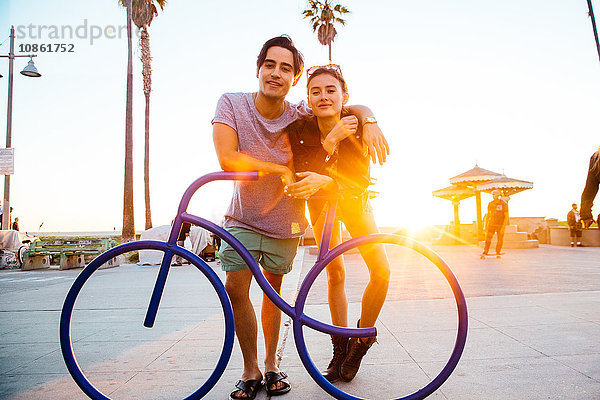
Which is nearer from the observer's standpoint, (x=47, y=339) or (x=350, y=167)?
(x=350, y=167)

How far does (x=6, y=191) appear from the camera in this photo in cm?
1389

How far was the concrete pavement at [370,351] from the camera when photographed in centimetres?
230

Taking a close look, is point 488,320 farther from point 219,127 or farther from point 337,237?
point 219,127

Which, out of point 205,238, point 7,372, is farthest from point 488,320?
point 205,238

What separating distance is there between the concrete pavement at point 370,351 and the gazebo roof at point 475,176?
1436 centimetres

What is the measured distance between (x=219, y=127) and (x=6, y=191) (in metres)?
14.8

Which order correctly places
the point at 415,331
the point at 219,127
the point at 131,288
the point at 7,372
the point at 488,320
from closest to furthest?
1. the point at 219,127
2. the point at 7,372
3. the point at 415,331
4. the point at 488,320
5. the point at 131,288

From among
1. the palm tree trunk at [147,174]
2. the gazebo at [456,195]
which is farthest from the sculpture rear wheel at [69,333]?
the gazebo at [456,195]

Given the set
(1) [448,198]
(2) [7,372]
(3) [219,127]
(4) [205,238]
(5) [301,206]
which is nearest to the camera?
(3) [219,127]

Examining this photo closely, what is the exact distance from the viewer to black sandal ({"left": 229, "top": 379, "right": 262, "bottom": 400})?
220 cm

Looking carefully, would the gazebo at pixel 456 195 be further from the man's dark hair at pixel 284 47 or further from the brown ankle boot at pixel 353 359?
the man's dark hair at pixel 284 47

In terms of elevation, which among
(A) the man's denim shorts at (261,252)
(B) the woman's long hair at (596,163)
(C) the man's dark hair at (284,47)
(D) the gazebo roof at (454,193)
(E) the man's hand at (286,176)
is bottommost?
(A) the man's denim shorts at (261,252)

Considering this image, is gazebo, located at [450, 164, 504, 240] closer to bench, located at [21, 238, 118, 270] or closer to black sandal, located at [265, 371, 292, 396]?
bench, located at [21, 238, 118, 270]

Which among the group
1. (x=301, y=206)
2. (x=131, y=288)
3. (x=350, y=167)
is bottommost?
(x=131, y=288)
